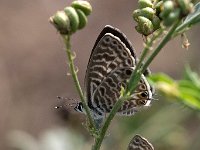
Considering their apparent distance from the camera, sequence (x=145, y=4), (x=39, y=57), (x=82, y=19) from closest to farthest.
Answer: (x=82, y=19) < (x=145, y=4) < (x=39, y=57)

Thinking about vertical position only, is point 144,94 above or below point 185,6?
above

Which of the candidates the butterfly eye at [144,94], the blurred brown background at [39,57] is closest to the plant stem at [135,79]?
the butterfly eye at [144,94]

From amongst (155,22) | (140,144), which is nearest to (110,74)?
(140,144)

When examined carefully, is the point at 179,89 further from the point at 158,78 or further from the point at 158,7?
the point at 158,7

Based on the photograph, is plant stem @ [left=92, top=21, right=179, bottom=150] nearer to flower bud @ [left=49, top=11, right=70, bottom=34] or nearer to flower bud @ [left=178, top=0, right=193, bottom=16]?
flower bud @ [left=178, top=0, right=193, bottom=16]

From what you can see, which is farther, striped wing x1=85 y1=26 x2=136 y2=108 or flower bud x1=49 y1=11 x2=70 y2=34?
striped wing x1=85 y1=26 x2=136 y2=108

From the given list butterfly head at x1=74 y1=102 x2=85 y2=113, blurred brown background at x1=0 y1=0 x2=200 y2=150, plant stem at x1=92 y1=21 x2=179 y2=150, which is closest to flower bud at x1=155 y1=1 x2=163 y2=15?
plant stem at x1=92 y1=21 x2=179 y2=150

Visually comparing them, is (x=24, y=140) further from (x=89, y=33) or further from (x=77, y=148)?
(x=89, y=33)
